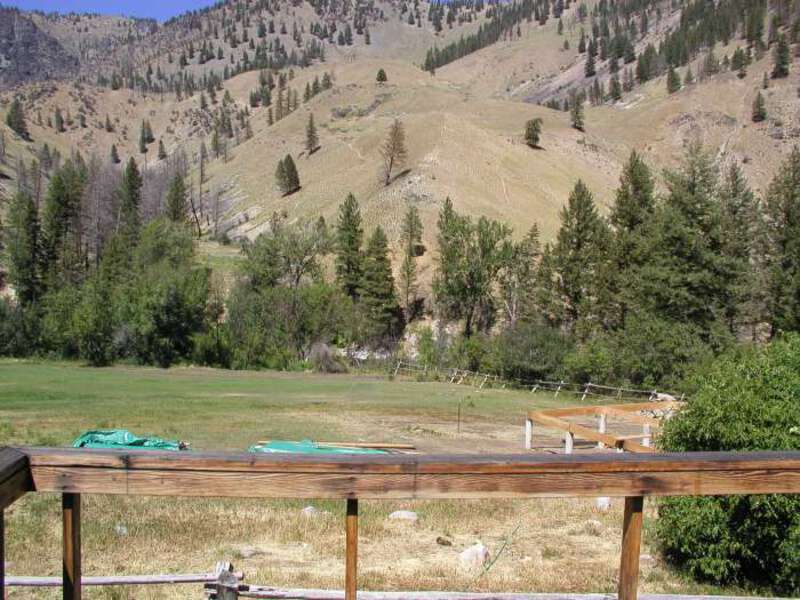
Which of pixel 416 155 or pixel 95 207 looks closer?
pixel 95 207

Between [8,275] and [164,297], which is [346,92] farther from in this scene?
[164,297]

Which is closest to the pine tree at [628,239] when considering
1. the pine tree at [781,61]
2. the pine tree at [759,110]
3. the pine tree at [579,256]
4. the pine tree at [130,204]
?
the pine tree at [579,256]

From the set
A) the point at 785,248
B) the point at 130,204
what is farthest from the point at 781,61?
the point at 130,204

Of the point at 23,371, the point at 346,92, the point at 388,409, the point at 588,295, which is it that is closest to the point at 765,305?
the point at 588,295

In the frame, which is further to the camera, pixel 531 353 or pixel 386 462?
pixel 531 353

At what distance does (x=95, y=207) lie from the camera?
98.1m

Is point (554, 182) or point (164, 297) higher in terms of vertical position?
point (554, 182)

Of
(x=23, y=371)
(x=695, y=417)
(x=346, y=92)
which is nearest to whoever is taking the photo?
(x=695, y=417)

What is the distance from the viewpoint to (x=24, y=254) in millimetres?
80688

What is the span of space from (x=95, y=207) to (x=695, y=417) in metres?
101

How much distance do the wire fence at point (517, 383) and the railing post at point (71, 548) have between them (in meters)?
41.2

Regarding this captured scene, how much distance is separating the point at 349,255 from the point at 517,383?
28.8 meters

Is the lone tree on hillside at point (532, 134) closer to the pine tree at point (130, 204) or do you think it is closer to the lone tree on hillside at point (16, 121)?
the pine tree at point (130, 204)

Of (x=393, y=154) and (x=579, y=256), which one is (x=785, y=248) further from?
(x=393, y=154)
